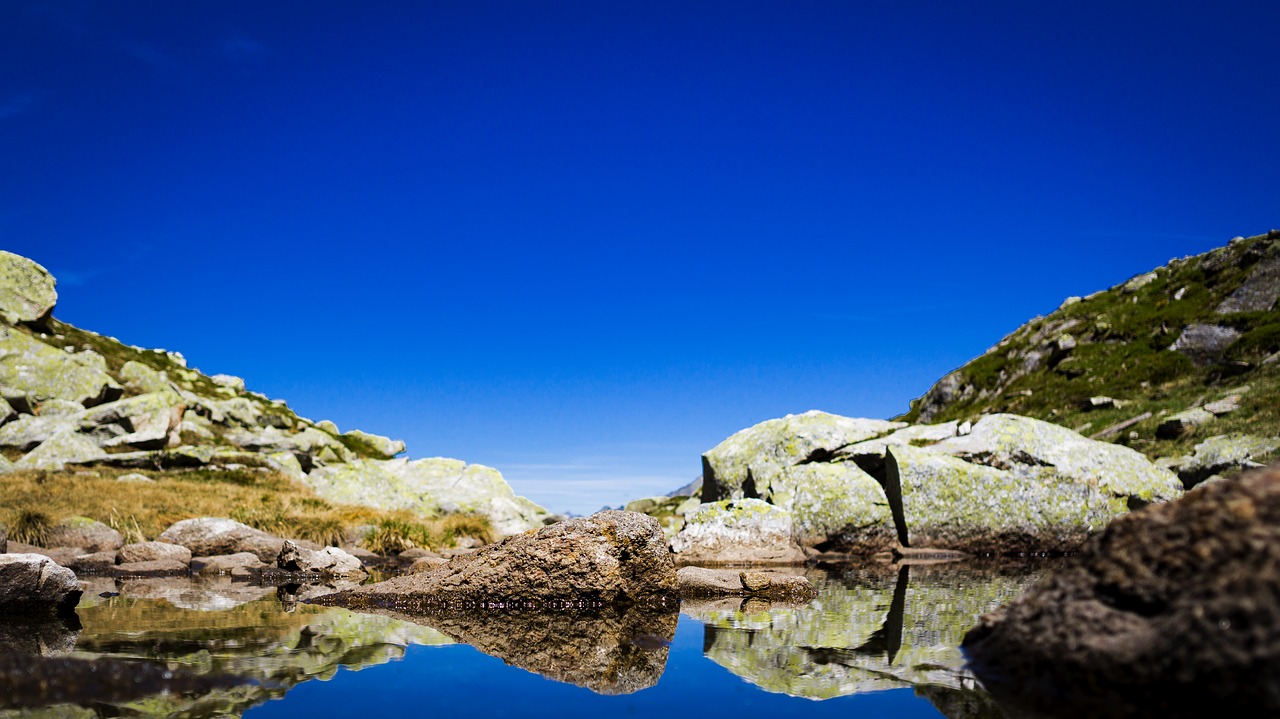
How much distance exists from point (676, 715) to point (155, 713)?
4415mm

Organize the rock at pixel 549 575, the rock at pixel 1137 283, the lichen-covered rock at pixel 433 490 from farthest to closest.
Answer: the rock at pixel 1137 283 → the lichen-covered rock at pixel 433 490 → the rock at pixel 549 575

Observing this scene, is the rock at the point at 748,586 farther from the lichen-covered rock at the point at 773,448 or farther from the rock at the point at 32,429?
the rock at the point at 32,429

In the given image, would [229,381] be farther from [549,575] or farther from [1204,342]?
[1204,342]

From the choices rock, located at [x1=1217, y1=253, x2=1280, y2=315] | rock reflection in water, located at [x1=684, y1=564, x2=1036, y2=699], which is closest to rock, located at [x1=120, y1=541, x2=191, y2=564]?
rock reflection in water, located at [x1=684, y1=564, x2=1036, y2=699]

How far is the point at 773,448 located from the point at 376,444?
5887cm

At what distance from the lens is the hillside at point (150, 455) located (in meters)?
30.5

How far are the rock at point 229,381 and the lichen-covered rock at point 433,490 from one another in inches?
1767

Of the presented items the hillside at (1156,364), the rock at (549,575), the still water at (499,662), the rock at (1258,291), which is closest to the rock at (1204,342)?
the hillside at (1156,364)

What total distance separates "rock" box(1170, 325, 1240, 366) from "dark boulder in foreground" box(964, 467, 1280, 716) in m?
48.5

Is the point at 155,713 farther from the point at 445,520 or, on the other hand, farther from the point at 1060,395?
the point at 1060,395

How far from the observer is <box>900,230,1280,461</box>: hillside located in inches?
1240

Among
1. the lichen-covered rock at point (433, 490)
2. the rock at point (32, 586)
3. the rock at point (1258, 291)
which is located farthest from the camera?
the rock at point (1258, 291)

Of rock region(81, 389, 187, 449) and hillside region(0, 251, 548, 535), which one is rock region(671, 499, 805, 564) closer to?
hillside region(0, 251, 548, 535)

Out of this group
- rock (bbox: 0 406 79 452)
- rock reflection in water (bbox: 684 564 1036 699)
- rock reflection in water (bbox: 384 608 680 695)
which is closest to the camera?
rock reflection in water (bbox: 684 564 1036 699)
